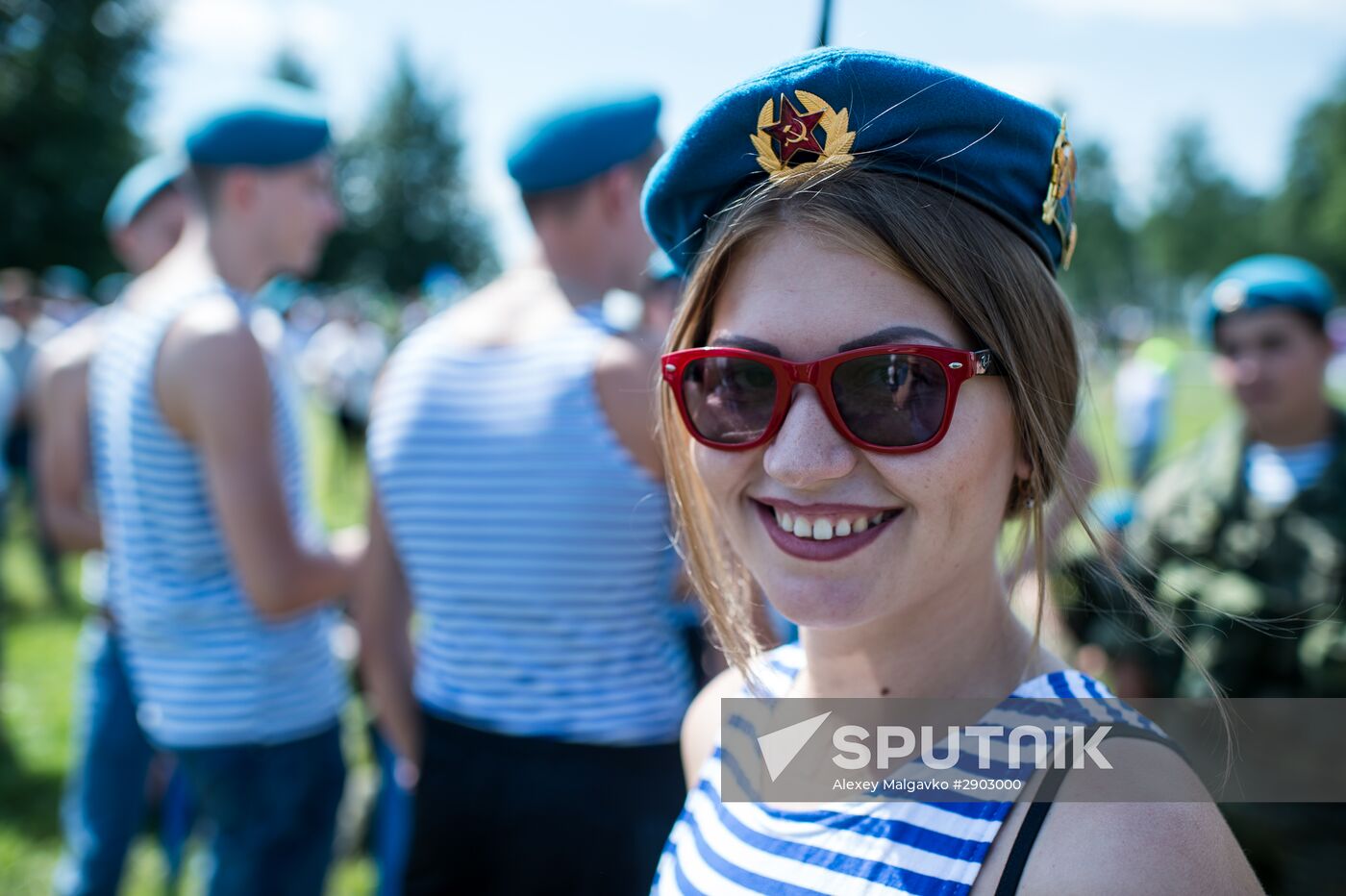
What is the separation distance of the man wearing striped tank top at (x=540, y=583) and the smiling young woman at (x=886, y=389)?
2.89ft

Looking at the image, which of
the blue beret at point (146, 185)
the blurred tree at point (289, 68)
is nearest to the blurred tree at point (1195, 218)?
the blurred tree at point (289, 68)

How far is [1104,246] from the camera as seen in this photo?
69.8 metres

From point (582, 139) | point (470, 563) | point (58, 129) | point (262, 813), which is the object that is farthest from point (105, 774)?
point (58, 129)

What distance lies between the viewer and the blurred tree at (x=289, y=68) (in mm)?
48391

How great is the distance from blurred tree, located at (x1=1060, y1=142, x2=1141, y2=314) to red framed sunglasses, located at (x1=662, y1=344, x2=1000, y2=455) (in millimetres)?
63218

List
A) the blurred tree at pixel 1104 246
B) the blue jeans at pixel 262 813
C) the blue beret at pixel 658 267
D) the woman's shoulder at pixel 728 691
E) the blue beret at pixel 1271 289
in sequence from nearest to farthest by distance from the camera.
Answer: the woman's shoulder at pixel 728 691 < the blue beret at pixel 658 267 < the blue jeans at pixel 262 813 < the blue beret at pixel 1271 289 < the blurred tree at pixel 1104 246

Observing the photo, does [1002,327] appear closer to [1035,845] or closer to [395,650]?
[1035,845]

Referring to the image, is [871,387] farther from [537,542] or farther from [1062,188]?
[537,542]

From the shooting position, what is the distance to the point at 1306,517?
3.29 meters

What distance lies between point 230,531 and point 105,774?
1.25m

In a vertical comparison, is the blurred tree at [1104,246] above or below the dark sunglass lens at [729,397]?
below

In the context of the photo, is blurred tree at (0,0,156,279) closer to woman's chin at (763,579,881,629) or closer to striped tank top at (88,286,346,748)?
striped tank top at (88,286,346,748)

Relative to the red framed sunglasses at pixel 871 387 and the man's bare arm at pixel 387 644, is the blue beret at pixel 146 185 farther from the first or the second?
the red framed sunglasses at pixel 871 387

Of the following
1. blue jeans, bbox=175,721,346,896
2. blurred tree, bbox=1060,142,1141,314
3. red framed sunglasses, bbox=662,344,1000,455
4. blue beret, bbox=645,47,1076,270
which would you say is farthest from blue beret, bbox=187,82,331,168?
blurred tree, bbox=1060,142,1141,314
